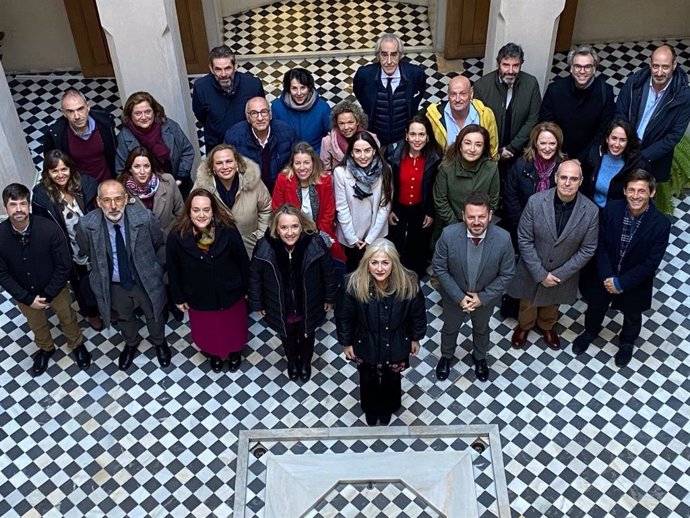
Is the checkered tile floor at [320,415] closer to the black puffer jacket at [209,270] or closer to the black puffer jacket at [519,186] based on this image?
the black puffer jacket at [209,270]

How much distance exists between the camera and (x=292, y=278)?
657 cm

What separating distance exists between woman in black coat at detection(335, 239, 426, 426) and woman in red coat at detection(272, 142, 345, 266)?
735 mm

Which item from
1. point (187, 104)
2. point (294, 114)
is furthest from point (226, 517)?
point (187, 104)

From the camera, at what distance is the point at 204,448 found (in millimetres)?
6891

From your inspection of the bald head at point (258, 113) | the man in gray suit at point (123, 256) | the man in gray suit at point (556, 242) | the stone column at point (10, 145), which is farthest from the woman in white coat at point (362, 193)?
the stone column at point (10, 145)

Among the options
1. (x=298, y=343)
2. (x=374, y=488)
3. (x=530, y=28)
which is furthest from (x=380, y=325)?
(x=530, y=28)

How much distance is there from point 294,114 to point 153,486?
2983mm

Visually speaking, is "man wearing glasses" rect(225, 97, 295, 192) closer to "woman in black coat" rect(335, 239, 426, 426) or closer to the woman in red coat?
the woman in red coat

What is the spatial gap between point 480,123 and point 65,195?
3.13m

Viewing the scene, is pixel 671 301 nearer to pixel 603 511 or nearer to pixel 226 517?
pixel 603 511

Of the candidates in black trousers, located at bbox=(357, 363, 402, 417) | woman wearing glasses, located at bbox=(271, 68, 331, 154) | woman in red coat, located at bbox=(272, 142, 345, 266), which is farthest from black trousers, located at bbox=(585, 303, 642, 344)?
woman wearing glasses, located at bbox=(271, 68, 331, 154)

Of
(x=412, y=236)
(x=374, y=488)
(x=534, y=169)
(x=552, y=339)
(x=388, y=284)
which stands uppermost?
(x=534, y=169)

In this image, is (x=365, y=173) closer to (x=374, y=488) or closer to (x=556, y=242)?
(x=556, y=242)

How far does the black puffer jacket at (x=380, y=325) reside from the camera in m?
6.17
